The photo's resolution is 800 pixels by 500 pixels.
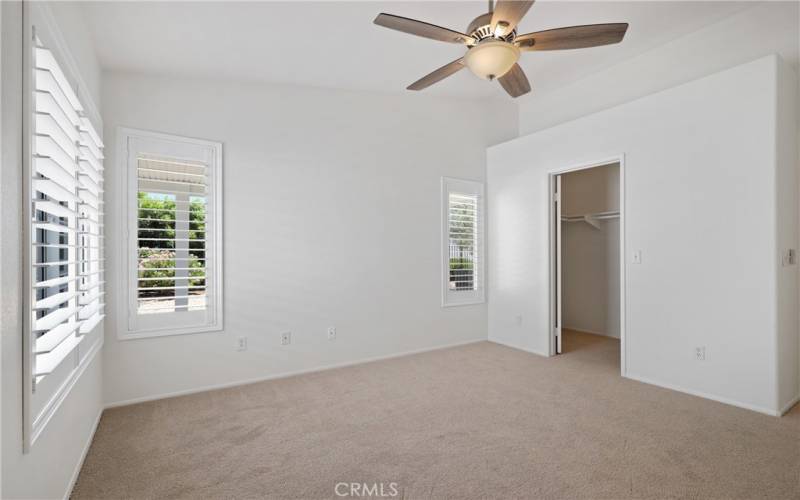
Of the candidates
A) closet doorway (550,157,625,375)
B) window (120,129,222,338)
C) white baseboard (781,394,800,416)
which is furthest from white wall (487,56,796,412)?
window (120,129,222,338)

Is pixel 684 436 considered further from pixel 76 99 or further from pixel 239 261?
pixel 76 99

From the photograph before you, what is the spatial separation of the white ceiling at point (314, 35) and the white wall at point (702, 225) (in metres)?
0.72

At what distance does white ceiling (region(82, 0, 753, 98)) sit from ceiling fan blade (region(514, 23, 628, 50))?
812mm

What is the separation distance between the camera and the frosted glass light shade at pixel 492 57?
2.31 metres

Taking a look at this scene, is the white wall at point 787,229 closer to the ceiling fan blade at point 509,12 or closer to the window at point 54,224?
the ceiling fan blade at point 509,12

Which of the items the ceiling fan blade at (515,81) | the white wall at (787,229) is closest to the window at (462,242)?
the ceiling fan blade at (515,81)

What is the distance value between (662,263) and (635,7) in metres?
2.15

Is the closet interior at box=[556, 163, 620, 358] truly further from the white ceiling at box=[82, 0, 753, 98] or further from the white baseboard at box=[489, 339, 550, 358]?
the white ceiling at box=[82, 0, 753, 98]

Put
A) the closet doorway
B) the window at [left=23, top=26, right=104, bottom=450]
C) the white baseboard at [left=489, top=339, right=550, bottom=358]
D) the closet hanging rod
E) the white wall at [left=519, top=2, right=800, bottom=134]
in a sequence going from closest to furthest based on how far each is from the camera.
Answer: the window at [left=23, top=26, right=104, bottom=450]
the white wall at [left=519, top=2, right=800, bottom=134]
the white baseboard at [left=489, top=339, right=550, bottom=358]
the closet hanging rod
the closet doorway

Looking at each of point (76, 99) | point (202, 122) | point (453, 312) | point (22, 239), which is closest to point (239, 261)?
point (202, 122)

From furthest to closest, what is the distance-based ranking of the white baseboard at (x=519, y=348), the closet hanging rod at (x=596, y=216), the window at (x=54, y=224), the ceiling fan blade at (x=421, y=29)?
the closet hanging rod at (x=596, y=216) → the white baseboard at (x=519, y=348) → the ceiling fan blade at (x=421, y=29) → the window at (x=54, y=224)

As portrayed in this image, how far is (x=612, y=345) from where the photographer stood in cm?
501

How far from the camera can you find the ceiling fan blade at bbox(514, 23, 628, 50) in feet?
7.34

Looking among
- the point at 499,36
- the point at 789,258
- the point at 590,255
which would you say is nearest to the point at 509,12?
the point at 499,36
